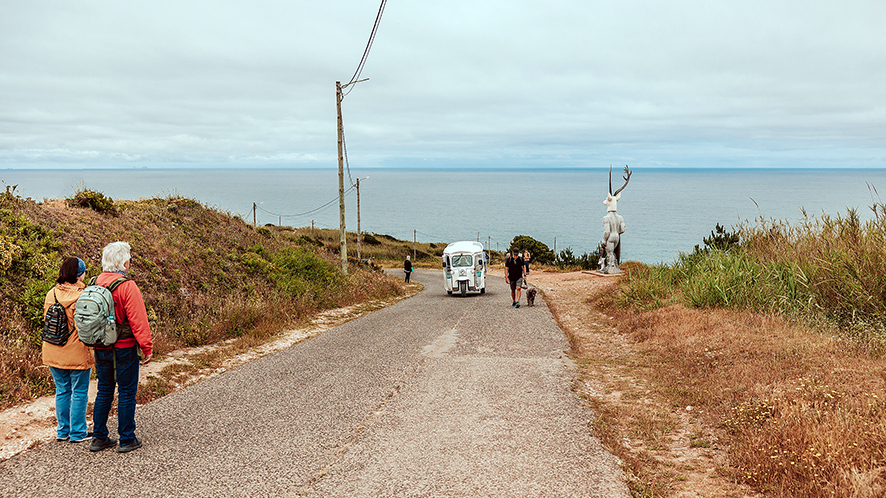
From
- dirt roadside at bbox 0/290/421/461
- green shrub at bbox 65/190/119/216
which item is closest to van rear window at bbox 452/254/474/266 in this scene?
dirt roadside at bbox 0/290/421/461

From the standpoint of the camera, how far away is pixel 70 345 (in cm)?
505

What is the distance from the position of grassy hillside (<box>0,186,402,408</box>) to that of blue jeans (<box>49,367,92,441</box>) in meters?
1.59

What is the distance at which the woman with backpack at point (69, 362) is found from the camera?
5.05 metres

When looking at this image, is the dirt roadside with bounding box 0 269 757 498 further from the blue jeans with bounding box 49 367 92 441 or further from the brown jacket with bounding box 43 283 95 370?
the brown jacket with bounding box 43 283 95 370

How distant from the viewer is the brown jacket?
16.5 ft

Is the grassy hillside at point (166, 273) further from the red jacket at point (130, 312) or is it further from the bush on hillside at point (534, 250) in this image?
the bush on hillside at point (534, 250)

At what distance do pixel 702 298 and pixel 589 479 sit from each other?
8.75 meters

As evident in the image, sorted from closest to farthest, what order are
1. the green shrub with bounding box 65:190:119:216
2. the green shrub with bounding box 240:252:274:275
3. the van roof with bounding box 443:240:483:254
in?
the green shrub with bounding box 65:190:119:216 → the green shrub with bounding box 240:252:274:275 → the van roof with bounding box 443:240:483:254

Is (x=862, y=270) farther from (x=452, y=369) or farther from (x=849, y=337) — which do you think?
(x=452, y=369)

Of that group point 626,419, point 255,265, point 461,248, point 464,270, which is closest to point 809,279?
point 626,419

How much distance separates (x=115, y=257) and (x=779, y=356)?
805 centimetres

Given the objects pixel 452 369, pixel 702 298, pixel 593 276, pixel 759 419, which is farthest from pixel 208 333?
pixel 593 276

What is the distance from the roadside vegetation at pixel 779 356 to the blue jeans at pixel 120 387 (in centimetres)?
469

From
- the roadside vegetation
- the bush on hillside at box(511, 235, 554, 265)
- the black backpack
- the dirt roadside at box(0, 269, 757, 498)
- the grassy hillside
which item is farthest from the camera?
the bush on hillside at box(511, 235, 554, 265)
